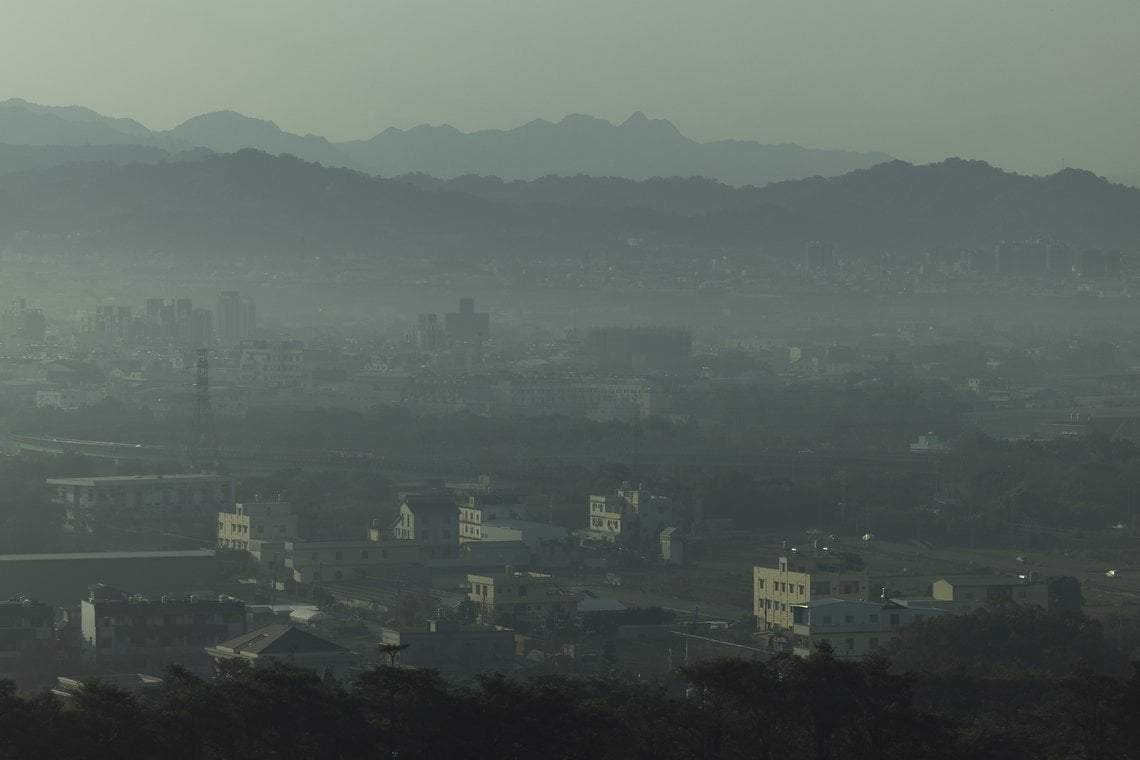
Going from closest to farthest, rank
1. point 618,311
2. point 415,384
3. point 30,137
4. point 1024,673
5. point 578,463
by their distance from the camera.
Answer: point 1024,673
point 578,463
point 415,384
point 618,311
point 30,137

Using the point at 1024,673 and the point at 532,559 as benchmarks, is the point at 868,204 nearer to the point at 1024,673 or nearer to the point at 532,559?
the point at 532,559

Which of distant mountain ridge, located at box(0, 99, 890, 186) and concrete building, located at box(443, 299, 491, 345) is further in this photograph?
distant mountain ridge, located at box(0, 99, 890, 186)

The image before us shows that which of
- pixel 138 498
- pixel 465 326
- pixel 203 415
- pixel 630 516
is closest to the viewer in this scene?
pixel 630 516

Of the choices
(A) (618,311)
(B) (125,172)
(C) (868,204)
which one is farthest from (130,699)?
(C) (868,204)

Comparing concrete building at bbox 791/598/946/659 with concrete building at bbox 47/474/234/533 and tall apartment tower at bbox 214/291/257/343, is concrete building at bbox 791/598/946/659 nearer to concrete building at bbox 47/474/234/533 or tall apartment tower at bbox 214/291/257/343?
concrete building at bbox 47/474/234/533

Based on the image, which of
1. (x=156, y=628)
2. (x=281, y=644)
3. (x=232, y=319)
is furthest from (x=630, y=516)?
(x=232, y=319)

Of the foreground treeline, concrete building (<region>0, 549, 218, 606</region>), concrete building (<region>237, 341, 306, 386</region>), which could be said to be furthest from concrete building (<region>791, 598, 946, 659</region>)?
concrete building (<region>237, 341, 306, 386</region>)

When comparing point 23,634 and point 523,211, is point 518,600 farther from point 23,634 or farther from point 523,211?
point 523,211
